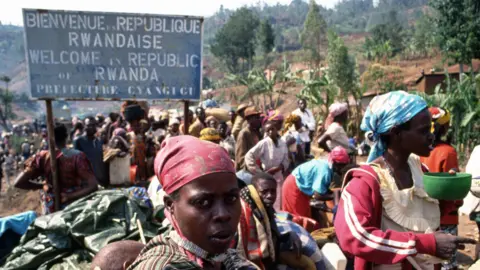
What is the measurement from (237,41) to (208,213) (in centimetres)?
5983

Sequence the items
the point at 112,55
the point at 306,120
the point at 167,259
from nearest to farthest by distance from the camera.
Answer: the point at 167,259, the point at 112,55, the point at 306,120

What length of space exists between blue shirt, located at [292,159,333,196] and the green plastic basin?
2.59 metres

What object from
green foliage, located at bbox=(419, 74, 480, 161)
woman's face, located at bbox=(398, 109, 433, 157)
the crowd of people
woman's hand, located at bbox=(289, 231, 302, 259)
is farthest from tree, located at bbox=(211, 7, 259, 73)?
woman's face, located at bbox=(398, 109, 433, 157)

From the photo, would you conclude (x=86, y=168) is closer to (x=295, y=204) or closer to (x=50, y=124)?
(x=50, y=124)

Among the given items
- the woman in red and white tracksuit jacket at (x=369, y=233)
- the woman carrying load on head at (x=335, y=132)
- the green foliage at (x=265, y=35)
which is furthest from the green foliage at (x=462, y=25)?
the green foliage at (x=265, y=35)

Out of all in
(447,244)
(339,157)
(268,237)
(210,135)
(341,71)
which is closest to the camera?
(447,244)

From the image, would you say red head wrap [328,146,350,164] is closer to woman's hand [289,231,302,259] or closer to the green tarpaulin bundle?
woman's hand [289,231,302,259]

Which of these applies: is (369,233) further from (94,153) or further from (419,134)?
(94,153)

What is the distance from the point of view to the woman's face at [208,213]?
1288mm

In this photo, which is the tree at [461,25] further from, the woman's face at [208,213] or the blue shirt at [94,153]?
the woman's face at [208,213]

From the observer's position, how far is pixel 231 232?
4.29 feet

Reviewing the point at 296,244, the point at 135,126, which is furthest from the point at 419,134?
the point at 135,126

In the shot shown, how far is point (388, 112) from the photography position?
196 cm

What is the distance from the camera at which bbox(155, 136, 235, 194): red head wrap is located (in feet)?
4.32
